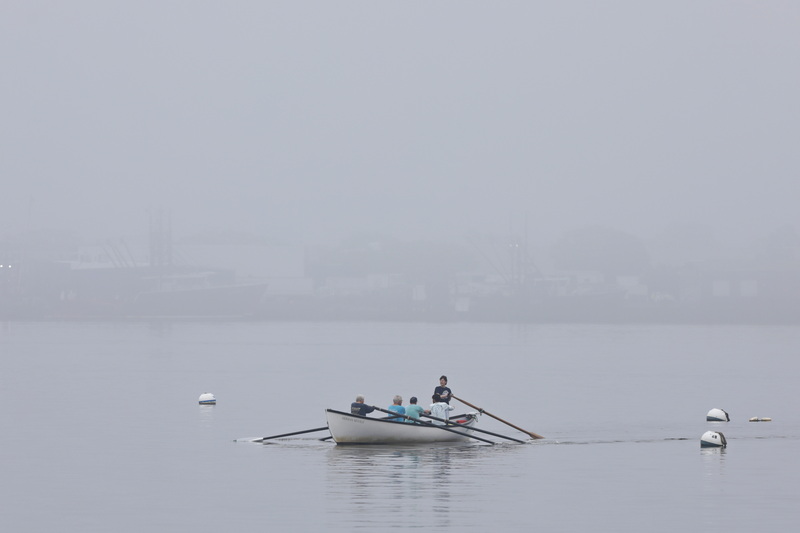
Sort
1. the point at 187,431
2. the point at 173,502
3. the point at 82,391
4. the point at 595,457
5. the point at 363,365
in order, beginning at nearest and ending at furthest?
the point at 173,502 < the point at 595,457 < the point at 187,431 < the point at 82,391 < the point at 363,365

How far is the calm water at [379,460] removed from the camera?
3347cm

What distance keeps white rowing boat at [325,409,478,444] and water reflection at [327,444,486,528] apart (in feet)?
1.08

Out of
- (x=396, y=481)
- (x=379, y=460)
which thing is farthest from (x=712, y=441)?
(x=396, y=481)

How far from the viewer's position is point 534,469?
43.3m

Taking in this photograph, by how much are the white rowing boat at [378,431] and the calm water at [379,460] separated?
0.59 meters

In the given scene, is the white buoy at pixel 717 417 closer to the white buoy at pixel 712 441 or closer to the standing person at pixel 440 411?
the white buoy at pixel 712 441

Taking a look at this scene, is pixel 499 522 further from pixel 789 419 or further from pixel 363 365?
pixel 363 365

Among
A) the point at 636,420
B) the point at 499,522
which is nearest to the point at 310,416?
the point at 636,420

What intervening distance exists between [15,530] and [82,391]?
53587 mm

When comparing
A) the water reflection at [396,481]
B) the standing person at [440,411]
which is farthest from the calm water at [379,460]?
the standing person at [440,411]

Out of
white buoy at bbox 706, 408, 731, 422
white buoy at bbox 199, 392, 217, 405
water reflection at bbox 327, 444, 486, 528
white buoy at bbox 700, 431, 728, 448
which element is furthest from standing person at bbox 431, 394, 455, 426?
white buoy at bbox 199, 392, 217, 405

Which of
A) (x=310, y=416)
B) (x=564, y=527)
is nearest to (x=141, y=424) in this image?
(x=310, y=416)

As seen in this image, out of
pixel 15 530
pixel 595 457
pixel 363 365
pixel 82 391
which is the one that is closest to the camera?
pixel 15 530

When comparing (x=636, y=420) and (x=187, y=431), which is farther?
(x=636, y=420)
